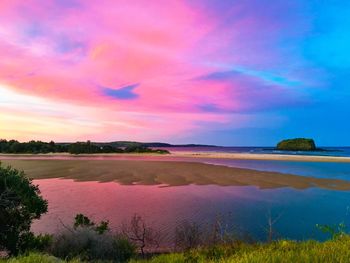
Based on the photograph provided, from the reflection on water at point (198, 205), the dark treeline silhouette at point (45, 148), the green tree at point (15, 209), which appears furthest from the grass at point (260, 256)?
the dark treeline silhouette at point (45, 148)

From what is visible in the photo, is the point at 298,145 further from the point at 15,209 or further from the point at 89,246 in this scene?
the point at 15,209

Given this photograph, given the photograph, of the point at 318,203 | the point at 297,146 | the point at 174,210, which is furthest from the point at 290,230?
the point at 297,146

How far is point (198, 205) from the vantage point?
17.2 m

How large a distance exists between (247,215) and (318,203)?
16.6 feet

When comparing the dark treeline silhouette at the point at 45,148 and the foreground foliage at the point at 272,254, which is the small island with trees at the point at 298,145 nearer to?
the dark treeline silhouette at the point at 45,148

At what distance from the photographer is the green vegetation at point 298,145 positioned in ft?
373

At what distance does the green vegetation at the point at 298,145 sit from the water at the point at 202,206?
95428 mm

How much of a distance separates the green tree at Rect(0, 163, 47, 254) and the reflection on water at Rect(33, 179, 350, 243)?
3397mm

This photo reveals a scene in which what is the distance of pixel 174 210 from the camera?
15945 mm

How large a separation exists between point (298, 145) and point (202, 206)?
108 m

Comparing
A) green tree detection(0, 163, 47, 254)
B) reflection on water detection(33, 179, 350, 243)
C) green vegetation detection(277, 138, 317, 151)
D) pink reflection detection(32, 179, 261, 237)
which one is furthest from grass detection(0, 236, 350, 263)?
green vegetation detection(277, 138, 317, 151)

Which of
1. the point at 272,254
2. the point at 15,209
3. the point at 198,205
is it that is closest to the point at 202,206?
the point at 198,205

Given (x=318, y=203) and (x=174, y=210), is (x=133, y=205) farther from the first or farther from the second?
(x=318, y=203)

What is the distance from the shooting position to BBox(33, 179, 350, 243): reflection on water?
544 inches
